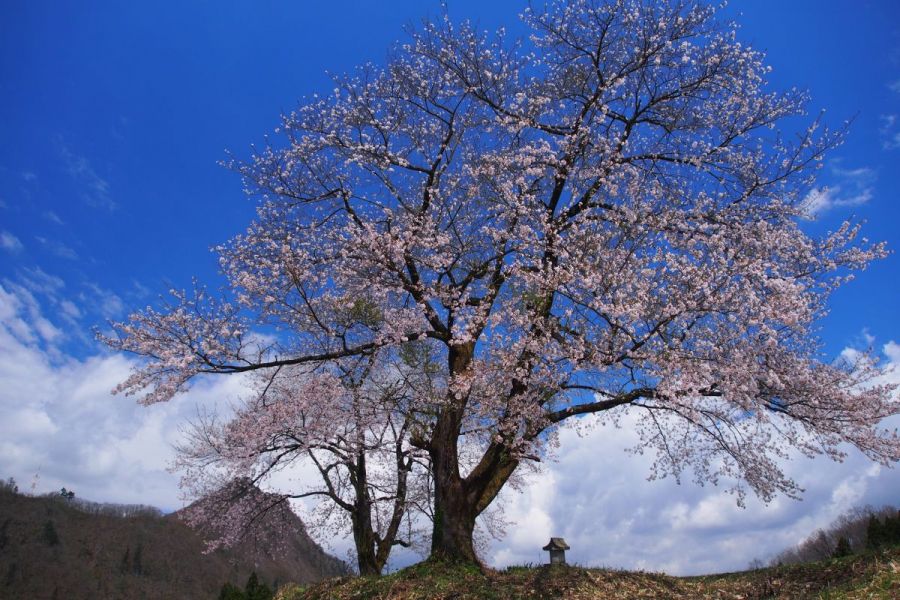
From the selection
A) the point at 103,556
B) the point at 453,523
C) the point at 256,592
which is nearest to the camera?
the point at 453,523

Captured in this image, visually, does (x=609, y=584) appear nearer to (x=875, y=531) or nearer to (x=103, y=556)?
(x=875, y=531)

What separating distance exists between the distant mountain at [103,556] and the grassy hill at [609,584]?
208ft

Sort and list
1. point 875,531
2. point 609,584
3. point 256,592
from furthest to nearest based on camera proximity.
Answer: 1. point 256,592
2. point 875,531
3. point 609,584

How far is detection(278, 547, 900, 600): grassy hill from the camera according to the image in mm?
11203

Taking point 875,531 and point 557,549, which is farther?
point 875,531

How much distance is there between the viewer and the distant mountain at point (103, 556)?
79.9 metres

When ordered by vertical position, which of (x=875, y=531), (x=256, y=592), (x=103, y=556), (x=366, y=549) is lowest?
(x=875, y=531)

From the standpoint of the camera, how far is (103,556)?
91.0m

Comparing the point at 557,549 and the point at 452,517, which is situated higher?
the point at 452,517

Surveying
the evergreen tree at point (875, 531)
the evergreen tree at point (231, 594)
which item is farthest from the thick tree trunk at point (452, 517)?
the evergreen tree at point (231, 594)

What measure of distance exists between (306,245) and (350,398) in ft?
14.2

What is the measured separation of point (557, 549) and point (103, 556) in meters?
97.9

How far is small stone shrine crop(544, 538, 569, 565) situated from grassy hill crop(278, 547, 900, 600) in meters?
0.73

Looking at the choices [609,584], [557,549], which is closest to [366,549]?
[557,549]
